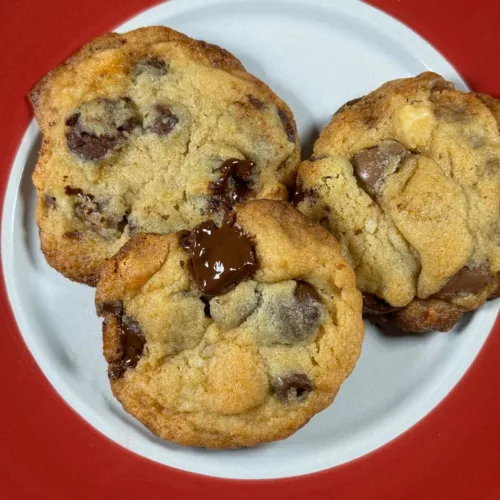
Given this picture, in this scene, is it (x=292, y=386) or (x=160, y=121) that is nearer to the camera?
(x=292, y=386)

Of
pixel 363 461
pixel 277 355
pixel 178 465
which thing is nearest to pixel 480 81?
pixel 277 355

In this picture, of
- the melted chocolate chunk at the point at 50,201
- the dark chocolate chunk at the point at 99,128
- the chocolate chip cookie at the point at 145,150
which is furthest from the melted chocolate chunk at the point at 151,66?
the melted chocolate chunk at the point at 50,201

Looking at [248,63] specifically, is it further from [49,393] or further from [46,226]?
[49,393]

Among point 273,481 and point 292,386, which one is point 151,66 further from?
point 273,481

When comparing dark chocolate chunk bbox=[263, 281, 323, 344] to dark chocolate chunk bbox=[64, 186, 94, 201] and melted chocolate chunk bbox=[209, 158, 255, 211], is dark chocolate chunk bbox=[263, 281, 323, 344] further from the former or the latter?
dark chocolate chunk bbox=[64, 186, 94, 201]

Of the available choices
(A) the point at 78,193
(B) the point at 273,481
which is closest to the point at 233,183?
(A) the point at 78,193

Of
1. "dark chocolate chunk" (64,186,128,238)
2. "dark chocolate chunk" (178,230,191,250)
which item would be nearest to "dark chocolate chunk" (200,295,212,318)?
"dark chocolate chunk" (178,230,191,250)

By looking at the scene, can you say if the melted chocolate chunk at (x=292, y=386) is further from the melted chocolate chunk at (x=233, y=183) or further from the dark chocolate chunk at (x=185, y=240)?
the melted chocolate chunk at (x=233, y=183)
